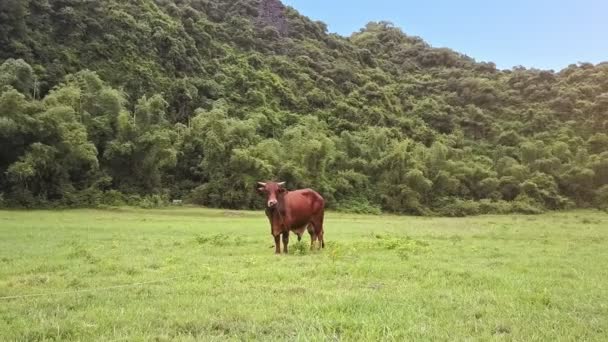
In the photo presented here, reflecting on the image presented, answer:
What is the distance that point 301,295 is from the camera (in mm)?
8391

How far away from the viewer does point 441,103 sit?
93938 mm

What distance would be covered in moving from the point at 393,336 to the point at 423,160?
61.1 metres

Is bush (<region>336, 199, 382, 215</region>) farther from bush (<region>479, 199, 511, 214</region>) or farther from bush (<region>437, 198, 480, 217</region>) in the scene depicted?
bush (<region>479, 199, 511, 214</region>)

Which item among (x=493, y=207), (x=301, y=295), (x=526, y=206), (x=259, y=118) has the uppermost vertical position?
(x=259, y=118)

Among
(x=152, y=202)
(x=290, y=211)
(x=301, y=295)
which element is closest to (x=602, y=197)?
(x=152, y=202)

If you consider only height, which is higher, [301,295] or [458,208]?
[458,208]

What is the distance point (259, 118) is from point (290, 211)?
1965 inches

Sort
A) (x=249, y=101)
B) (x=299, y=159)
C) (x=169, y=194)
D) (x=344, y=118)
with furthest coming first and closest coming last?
(x=344, y=118) < (x=249, y=101) < (x=299, y=159) < (x=169, y=194)

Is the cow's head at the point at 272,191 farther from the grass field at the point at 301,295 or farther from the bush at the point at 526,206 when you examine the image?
the bush at the point at 526,206

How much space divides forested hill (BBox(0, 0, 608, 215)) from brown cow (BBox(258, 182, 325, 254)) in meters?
27.8

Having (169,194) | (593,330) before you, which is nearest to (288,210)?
(593,330)

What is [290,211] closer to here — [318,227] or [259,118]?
[318,227]

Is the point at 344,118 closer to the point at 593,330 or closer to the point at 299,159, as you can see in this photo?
the point at 299,159

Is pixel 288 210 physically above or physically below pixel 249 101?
below
